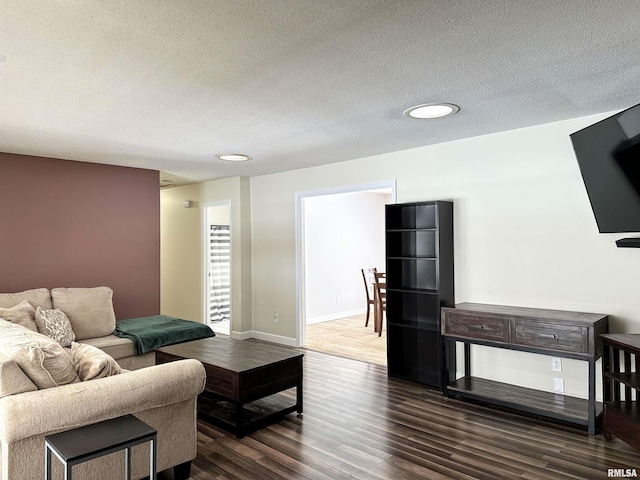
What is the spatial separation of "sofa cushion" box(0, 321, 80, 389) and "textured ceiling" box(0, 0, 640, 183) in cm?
146

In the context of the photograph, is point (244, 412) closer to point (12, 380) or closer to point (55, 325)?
point (12, 380)

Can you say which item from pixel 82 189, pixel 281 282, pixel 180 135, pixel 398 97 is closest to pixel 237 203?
pixel 281 282

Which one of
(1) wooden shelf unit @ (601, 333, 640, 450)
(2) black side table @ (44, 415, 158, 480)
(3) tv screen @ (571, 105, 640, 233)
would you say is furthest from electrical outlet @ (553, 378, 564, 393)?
(2) black side table @ (44, 415, 158, 480)

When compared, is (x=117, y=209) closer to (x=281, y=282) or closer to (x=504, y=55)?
(x=281, y=282)

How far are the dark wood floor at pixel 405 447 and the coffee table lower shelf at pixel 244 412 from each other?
70 millimetres

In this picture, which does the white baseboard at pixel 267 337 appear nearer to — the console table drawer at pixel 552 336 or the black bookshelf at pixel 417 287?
the black bookshelf at pixel 417 287

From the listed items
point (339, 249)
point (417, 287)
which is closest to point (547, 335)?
point (417, 287)

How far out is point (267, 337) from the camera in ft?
20.2

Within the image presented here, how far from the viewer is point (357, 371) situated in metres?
4.66

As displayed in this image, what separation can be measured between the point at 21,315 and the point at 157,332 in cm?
117

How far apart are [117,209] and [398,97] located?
3.93 m

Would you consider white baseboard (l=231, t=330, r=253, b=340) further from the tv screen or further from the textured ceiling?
the tv screen

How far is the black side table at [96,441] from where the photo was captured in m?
1.68

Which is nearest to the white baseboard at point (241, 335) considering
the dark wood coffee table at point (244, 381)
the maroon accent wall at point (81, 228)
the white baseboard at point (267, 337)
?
the white baseboard at point (267, 337)
